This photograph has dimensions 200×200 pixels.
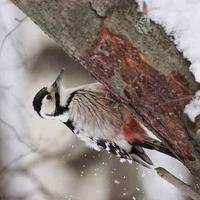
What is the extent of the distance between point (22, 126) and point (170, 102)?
142 inches

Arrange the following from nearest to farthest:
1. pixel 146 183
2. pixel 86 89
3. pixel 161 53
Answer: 1. pixel 161 53
2. pixel 86 89
3. pixel 146 183

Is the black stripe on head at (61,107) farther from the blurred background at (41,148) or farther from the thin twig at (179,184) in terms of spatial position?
the blurred background at (41,148)

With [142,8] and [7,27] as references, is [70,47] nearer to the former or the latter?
[142,8]

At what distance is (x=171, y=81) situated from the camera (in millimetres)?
1498

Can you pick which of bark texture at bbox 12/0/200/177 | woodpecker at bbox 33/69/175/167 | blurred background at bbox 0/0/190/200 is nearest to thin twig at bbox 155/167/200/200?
bark texture at bbox 12/0/200/177

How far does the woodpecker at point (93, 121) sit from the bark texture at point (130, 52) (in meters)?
1.11

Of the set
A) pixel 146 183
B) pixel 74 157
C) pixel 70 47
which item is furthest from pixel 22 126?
pixel 70 47

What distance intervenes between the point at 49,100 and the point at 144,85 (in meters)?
1.24

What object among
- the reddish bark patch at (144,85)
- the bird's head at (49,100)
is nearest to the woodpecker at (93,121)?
the bird's head at (49,100)

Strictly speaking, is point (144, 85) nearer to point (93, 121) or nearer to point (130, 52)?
point (130, 52)

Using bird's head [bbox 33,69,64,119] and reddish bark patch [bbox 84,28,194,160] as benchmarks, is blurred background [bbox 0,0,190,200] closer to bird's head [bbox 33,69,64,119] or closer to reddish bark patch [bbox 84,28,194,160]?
bird's head [bbox 33,69,64,119]

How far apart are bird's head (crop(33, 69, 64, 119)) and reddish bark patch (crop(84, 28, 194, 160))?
1107mm

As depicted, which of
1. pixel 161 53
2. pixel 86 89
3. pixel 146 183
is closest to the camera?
pixel 161 53

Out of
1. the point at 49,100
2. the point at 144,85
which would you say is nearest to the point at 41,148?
the point at 49,100
